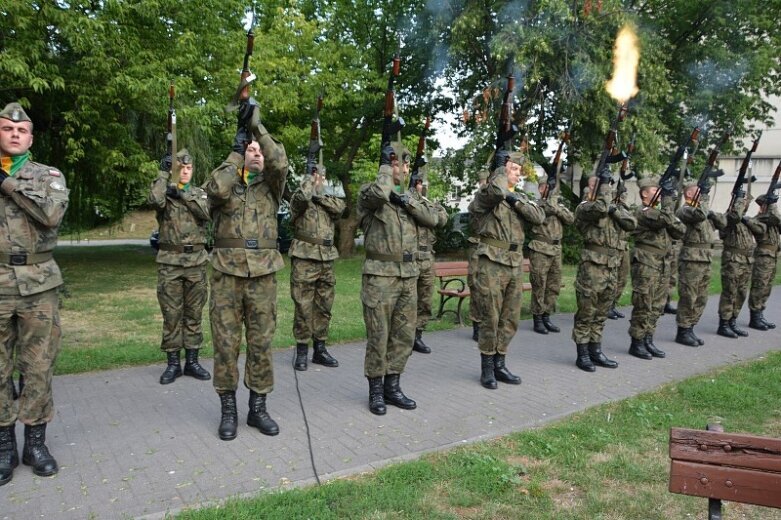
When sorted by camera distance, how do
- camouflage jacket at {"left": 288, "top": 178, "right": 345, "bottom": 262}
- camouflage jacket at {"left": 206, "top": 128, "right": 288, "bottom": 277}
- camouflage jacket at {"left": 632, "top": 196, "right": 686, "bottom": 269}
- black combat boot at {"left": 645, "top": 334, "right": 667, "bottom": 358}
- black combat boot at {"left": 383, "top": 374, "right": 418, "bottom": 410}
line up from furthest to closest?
black combat boot at {"left": 645, "top": 334, "right": 667, "bottom": 358} < camouflage jacket at {"left": 632, "top": 196, "right": 686, "bottom": 269} < camouflage jacket at {"left": 288, "top": 178, "right": 345, "bottom": 262} < black combat boot at {"left": 383, "top": 374, "right": 418, "bottom": 410} < camouflage jacket at {"left": 206, "top": 128, "right": 288, "bottom": 277}

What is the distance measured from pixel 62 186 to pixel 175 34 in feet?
36.6

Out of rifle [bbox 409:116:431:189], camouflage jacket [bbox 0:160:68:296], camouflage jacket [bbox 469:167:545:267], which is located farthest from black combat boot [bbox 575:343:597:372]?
camouflage jacket [bbox 0:160:68:296]

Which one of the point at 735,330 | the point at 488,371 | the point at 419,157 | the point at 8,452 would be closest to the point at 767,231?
the point at 735,330

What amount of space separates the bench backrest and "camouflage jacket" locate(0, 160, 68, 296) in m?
3.93

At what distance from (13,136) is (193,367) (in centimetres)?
320

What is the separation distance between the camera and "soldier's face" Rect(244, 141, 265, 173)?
463 centimetres

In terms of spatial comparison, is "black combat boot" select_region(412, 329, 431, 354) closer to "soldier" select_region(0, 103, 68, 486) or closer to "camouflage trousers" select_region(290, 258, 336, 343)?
"camouflage trousers" select_region(290, 258, 336, 343)

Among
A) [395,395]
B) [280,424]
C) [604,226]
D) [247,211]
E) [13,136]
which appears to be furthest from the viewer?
[604,226]

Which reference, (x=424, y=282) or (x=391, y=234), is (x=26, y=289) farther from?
(x=424, y=282)

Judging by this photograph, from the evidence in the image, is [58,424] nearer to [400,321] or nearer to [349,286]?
[400,321]

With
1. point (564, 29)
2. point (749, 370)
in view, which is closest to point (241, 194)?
point (749, 370)

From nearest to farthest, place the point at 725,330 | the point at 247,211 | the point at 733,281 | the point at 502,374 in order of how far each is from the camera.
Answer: the point at 247,211
the point at 502,374
the point at 733,281
the point at 725,330

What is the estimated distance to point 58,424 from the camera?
197 inches

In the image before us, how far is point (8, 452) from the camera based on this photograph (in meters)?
4.04
